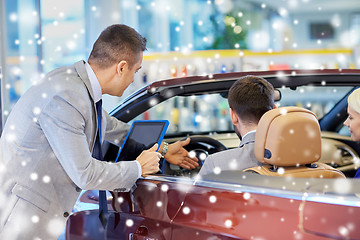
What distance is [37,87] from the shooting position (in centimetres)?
205

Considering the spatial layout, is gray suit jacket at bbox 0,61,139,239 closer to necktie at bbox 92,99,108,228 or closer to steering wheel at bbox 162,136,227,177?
necktie at bbox 92,99,108,228

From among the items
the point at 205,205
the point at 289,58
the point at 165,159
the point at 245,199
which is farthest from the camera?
the point at 289,58

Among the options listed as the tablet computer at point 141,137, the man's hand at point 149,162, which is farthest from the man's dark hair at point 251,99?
the man's hand at point 149,162

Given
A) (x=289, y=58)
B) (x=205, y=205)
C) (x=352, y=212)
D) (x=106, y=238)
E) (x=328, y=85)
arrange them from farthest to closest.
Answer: (x=289, y=58), (x=328, y=85), (x=106, y=238), (x=205, y=205), (x=352, y=212)

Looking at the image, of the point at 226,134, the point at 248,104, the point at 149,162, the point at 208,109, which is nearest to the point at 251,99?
the point at 248,104

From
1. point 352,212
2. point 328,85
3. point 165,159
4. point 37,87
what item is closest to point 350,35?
point 328,85

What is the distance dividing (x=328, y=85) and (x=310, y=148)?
1.22 meters

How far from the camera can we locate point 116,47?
209 cm

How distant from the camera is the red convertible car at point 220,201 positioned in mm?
1250

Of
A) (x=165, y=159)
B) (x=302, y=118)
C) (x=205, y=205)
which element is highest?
(x=302, y=118)

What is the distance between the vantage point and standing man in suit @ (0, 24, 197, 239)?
1.89m

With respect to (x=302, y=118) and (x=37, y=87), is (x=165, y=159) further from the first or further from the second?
(x=302, y=118)

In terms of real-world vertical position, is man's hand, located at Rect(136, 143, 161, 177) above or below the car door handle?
above

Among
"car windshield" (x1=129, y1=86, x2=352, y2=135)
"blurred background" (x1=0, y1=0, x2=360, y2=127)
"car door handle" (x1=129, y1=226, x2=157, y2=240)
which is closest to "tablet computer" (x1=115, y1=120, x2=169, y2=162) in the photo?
"car door handle" (x1=129, y1=226, x2=157, y2=240)
